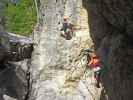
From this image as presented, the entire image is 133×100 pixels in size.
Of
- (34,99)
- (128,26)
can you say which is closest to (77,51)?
(34,99)

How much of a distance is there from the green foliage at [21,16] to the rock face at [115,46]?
1441 cm

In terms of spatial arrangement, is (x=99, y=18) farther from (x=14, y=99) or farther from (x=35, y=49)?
(x=14, y=99)

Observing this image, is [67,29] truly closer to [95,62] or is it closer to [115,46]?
[95,62]

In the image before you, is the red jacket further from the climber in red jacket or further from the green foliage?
the green foliage

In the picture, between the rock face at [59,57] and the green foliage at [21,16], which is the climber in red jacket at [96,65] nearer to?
the rock face at [59,57]

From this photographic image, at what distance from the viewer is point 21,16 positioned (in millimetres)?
22266

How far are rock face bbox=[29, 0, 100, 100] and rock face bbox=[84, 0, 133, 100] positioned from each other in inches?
57.1

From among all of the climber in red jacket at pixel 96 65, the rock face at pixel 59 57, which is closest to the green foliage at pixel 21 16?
the rock face at pixel 59 57

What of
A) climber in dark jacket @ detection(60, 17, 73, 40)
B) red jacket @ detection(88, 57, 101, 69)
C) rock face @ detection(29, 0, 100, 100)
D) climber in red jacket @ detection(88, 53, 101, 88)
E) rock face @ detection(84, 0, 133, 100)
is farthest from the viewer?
climber in dark jacket @ detection(60, 17, 73, 40)

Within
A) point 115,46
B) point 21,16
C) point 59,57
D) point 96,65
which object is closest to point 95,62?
point 96,65

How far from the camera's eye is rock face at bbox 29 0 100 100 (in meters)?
8.27

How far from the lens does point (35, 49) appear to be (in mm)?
10172

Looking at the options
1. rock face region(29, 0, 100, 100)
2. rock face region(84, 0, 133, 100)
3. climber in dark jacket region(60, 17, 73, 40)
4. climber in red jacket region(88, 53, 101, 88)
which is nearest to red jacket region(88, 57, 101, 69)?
climber in red jacket region(88, 53, 101, 88)

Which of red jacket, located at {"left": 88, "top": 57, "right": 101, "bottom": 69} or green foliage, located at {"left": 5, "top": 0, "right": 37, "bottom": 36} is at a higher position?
green foliage, located at {"left": 5, "top": 0, "right": 37, "bottom": 36}
